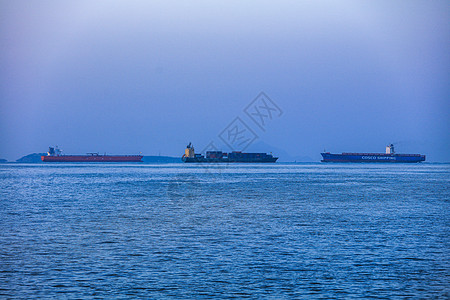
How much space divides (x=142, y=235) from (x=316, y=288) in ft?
34.1

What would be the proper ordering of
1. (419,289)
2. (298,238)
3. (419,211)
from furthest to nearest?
1. (419,211)
2. (298,238)
3. (419,289)

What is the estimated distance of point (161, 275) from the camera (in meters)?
14.0

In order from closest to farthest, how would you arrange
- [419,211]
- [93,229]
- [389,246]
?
[389,246], [93,229], [419,211]

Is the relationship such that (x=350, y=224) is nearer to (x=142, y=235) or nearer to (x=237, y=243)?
(x=237, y=243)

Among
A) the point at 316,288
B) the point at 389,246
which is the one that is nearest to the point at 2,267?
the point at 316,288

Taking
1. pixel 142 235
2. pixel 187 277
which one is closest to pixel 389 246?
pixel 187 277

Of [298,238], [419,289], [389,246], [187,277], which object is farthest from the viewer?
[298,238]

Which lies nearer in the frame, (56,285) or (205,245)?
(56,285)

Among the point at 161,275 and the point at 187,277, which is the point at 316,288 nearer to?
the point at 187,277

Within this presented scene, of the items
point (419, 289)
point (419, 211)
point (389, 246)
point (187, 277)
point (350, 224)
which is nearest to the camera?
point (419, 289)

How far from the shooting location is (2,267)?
49.1 feet

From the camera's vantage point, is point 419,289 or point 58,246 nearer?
point 419,289

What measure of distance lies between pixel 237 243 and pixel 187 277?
5.40 meters

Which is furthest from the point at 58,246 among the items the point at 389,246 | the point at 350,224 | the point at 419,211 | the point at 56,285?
the point at 419,211
